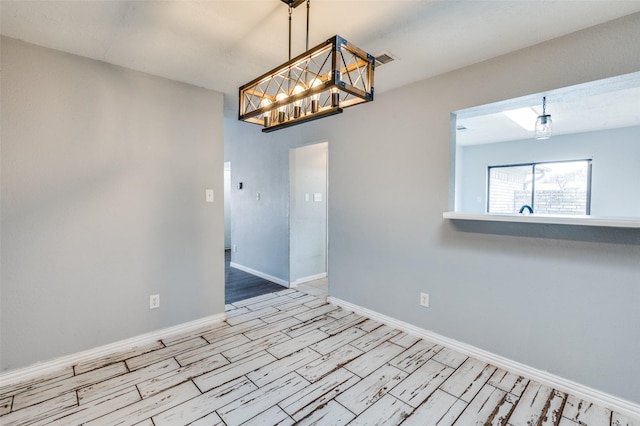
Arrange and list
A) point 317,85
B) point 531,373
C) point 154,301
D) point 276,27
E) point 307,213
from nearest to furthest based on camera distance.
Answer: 1. point 317,85
2. point 276,27
3. point 531,373
4. point 154,301
5. point 307,213

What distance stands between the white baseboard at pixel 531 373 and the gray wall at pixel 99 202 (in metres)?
1.99

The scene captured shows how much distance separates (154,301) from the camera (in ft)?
8.60

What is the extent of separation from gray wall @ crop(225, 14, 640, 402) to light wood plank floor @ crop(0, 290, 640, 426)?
299mm

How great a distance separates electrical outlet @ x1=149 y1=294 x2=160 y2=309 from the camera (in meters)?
2.60

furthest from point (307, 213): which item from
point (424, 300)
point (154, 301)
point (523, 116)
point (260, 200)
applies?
point (523, 116)

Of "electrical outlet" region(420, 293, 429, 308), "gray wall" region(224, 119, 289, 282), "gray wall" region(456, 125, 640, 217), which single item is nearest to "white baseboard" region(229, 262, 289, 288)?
"gray wall" region(224, 119, 289, 282)

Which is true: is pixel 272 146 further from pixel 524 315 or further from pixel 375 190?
pixel 524 315

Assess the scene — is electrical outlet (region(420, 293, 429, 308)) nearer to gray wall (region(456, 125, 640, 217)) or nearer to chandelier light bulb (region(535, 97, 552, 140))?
chandelier light bulb (region(535, 97, 552, 140))

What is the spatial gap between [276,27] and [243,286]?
3.33m

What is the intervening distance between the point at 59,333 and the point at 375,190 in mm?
2880

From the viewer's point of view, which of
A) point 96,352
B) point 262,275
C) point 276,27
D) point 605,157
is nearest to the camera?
point 276,27

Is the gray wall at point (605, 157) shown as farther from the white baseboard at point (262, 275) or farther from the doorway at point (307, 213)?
the white baseboard at point (262, 275)

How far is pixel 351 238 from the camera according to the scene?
3301 mm

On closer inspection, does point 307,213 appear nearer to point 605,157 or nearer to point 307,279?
point 307,279
